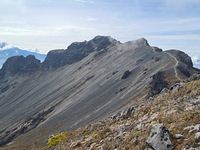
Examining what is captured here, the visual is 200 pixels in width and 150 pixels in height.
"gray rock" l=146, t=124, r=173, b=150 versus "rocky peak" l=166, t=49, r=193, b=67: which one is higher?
"rocky peak" l=166, t=49, r=193, b=67

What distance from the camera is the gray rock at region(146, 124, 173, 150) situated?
17422 millimetres

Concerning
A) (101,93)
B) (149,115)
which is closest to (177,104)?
(149,115)

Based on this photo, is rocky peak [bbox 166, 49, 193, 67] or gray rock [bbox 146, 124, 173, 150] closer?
gray rock [bbox 146, 124, 173, 150]

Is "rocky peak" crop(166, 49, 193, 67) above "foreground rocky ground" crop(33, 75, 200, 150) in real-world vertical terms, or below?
above

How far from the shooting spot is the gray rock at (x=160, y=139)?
17.4m

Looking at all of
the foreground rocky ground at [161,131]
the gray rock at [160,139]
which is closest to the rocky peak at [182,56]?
the foreground rocky ground at [161,131]

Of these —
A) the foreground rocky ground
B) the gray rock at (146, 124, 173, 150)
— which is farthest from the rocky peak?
the gray rock at (146, 124, 173, 150)

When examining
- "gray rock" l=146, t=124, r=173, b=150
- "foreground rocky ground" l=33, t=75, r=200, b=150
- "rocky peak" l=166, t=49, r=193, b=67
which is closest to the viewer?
"gray rock" l=146, t=124, r=173, b=150

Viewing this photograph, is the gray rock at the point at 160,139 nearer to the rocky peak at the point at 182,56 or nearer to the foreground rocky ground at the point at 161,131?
the foreground rocky ground at the point at 161,131

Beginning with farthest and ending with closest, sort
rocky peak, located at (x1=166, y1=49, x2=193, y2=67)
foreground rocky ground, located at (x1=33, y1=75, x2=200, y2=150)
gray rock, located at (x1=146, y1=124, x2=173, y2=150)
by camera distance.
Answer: rocky peak, located at (x1=166, y1=49, x2=193, y2=67) < foreground rocky ground, located at (x1=33, y1=75, x2=200, y2=150) < gray rock, located at (x1=146, y1=124, x2=173, y2=150)

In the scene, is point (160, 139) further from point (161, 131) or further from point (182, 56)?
point (182, 56)

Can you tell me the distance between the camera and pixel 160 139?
17.8 metres

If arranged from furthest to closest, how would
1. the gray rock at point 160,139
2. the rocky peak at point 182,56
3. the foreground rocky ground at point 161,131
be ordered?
1. the rocky peak at point 182,56
2. the foreground rocky ground at point 161,131
3. the gray rock at point 160,139

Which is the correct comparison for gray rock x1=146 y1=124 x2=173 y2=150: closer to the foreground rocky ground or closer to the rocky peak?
the foreground rocky ground
